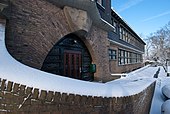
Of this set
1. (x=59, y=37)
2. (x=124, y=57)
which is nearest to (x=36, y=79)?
(x=59, y=37)

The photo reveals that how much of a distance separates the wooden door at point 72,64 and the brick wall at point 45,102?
4.04 meters

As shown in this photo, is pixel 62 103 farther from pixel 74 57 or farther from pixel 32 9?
pixel 74 57

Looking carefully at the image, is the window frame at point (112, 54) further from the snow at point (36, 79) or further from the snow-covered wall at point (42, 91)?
the snow at point (36, 79)

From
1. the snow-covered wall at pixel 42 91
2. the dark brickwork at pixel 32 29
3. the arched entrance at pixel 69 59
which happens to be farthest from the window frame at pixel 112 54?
the snow-covered wall at pixel 42 91

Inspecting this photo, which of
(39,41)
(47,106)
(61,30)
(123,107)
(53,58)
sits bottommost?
(123,107)

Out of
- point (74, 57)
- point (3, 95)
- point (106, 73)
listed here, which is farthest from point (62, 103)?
point (106, 73)

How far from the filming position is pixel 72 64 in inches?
334

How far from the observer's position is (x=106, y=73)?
11680mm

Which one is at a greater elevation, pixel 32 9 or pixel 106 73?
pixel 32 9

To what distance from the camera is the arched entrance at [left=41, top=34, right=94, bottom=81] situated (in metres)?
7.07

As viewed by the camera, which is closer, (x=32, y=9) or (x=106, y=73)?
(x=32, y=9)

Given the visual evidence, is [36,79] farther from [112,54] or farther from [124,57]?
[124,57]

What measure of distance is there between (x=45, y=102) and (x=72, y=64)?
5475mm

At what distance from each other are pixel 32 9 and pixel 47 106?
3.65 metres
